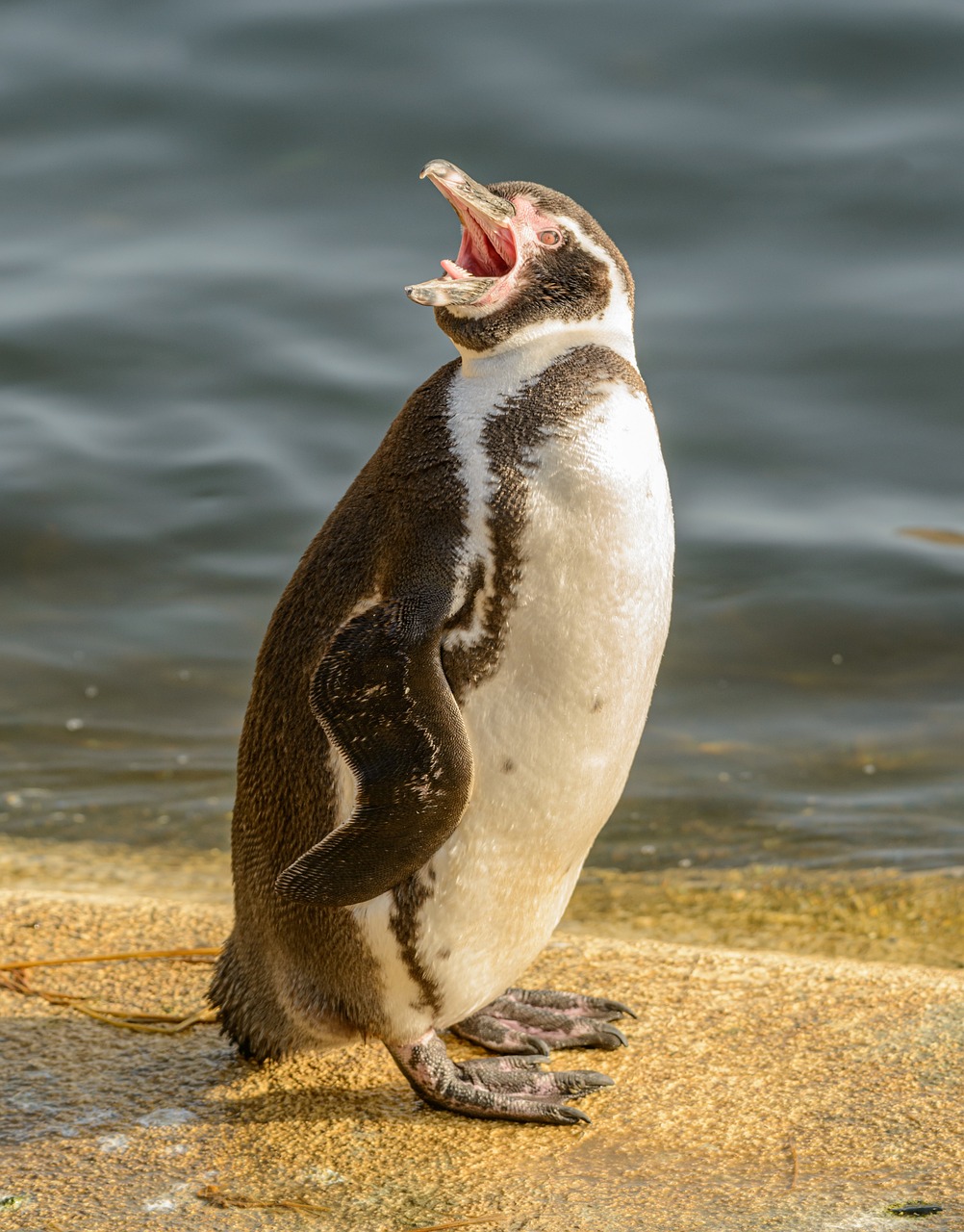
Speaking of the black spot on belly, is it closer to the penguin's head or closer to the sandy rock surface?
the sandy rock surface

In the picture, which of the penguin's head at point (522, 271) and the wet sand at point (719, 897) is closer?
the penguin's head at point (522, 271)

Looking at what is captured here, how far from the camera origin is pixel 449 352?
8844mm

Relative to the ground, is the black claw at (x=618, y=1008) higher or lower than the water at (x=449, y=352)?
lower

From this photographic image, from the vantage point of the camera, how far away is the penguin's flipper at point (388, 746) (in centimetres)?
252

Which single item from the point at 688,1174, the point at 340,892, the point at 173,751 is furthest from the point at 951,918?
Result: the point at 173,751

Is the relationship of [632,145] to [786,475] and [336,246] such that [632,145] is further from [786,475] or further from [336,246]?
[786,475]

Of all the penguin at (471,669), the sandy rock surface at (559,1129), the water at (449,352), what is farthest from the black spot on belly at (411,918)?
the water at (449,352)

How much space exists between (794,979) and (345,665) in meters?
1.29

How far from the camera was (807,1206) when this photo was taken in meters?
2.42

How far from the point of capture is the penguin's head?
2.63 meters

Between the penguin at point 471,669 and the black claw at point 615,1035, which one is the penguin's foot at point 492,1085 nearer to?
the penguin at point 471,669

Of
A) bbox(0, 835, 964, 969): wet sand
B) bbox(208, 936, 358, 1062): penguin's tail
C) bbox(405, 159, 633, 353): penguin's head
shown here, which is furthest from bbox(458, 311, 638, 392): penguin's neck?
bbox(0, 835, 964, 969): wet sand

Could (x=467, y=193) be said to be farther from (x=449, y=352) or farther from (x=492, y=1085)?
(x=449, y=352)

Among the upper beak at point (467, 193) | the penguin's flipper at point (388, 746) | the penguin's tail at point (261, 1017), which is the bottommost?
the penguin's tail at point (261, 1017)
